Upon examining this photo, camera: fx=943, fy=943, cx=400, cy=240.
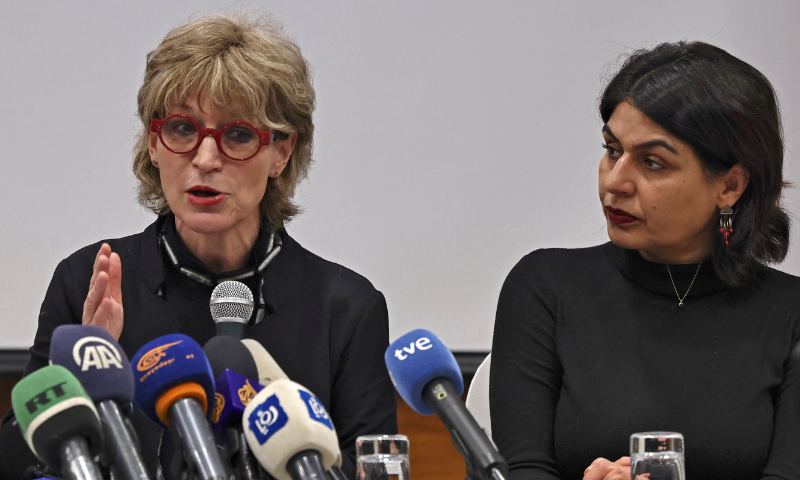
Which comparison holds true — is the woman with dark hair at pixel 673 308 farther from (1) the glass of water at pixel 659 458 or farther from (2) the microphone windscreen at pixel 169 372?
(2) the microphone windscreen at pixel 169 372

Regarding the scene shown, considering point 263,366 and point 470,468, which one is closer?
point 470,468

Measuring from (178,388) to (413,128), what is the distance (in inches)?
76.4

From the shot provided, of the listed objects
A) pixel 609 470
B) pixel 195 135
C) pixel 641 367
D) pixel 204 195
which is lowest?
pixel 609 470

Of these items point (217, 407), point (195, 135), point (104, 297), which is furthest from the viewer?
point (195, 135)

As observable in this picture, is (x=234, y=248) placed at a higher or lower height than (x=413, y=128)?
lower

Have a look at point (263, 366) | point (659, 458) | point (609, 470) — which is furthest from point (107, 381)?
point (609, 470)

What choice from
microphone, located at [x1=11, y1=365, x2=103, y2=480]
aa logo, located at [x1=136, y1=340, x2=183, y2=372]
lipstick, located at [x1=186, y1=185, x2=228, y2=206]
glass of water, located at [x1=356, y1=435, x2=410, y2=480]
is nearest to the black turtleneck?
lipstick, located at [x1=186, y1=185, x2=228, y2=206]

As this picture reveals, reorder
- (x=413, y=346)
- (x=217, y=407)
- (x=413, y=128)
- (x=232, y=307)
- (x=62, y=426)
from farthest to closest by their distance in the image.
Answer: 1. (x=413, y=128)
2. (x=232, y=307)
3. (x=413, y=346)
4. (x=217, y=407)
5. (x=62, y=426)

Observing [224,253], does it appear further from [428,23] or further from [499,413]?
[428,23]

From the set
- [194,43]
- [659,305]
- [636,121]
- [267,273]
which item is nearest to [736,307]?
[659,305]

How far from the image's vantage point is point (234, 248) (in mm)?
2051

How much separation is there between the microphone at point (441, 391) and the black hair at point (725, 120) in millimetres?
968

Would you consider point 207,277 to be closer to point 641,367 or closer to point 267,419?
point 641,367

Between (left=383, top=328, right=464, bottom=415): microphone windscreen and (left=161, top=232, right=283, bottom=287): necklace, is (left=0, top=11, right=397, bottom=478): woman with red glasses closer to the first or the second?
(left=161, top=232, right=283, bottom=287): necklace
